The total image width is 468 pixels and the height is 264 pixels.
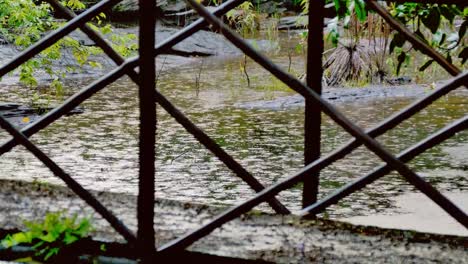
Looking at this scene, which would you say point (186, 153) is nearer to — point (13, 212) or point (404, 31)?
point (13, 212)

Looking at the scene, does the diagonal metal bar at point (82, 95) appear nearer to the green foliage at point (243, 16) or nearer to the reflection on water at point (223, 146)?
the reflection on water at point (223, 146)

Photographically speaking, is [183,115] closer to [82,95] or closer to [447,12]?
[82,95]

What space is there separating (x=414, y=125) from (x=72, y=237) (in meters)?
6.39

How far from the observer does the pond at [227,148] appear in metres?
5.66

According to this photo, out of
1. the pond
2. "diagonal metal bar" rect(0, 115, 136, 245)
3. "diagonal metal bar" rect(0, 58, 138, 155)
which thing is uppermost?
"diagonal metal bar" rect(0, 58, 138, 155)

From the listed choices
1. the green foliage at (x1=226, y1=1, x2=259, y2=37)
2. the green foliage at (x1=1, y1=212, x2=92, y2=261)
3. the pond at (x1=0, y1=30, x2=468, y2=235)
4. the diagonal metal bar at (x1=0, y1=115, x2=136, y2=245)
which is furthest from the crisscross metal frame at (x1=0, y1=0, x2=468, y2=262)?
the green foliage at (x1=226, y1=1, x2=259, y2=37)

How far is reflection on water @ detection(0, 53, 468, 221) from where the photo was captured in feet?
18.6

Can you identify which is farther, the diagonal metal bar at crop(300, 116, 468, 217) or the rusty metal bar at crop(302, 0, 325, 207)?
the rusty metal bar at crop(302, 0, 325, 207)

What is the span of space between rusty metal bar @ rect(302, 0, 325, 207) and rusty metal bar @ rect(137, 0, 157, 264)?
497mm

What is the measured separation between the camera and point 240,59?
13914mm

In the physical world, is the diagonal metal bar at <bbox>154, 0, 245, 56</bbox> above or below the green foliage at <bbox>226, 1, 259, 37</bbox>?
above

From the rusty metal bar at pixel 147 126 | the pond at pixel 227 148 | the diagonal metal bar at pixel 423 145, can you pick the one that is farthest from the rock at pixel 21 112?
the diagonal metal bar at pixel 423 145

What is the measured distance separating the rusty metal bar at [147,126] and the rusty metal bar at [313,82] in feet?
1.63

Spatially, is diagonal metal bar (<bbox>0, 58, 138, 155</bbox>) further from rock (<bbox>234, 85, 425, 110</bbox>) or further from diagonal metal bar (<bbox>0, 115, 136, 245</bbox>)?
rock (<bbox>234, 85, 425, 110</bbox>)
